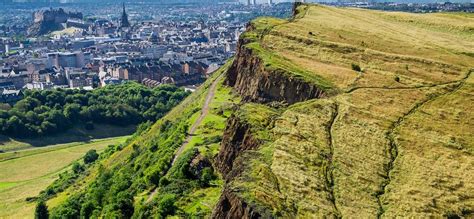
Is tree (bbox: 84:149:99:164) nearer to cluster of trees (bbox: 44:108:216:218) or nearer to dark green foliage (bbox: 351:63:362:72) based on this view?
cluster of trees (bbox: 44:108:216:218)

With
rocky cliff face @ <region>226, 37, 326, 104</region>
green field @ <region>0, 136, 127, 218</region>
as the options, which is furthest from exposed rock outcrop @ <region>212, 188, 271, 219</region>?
green field @ <region>0, 136, 127, 218</region>

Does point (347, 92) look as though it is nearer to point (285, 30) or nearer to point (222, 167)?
point (222, 167)

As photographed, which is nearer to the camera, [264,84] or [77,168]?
[264,84]

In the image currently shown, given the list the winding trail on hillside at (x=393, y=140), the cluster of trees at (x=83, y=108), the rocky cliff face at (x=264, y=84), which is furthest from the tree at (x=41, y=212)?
the cluster of trees at (x=83, y=108)

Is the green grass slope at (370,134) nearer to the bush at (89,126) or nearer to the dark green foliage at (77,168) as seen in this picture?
the dark green foliage at (77,168)

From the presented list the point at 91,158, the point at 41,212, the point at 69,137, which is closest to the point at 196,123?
the point at 41,212

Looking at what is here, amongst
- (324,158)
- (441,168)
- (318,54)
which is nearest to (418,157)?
(441,168)

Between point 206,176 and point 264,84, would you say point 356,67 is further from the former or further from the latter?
point 206,176
